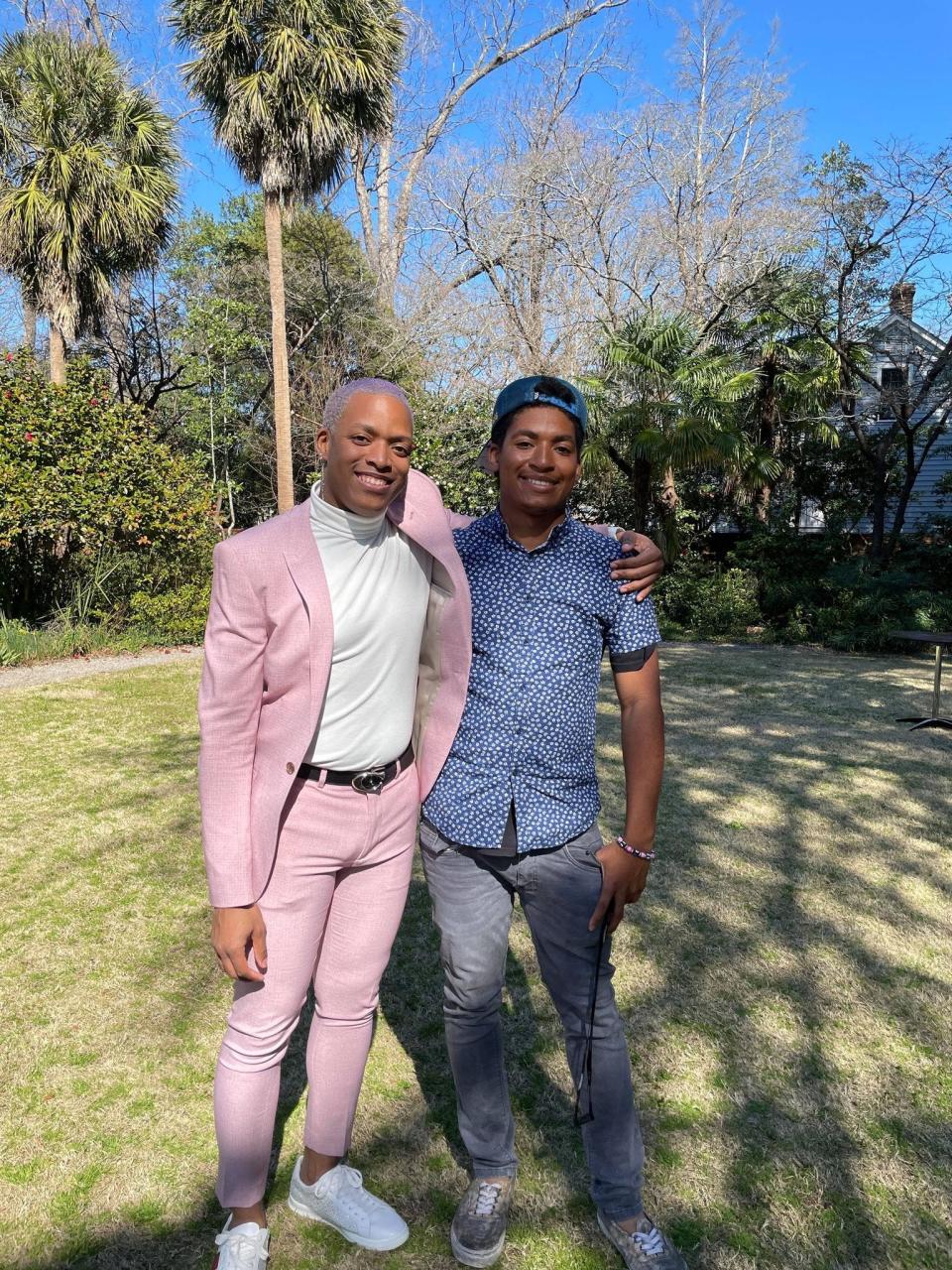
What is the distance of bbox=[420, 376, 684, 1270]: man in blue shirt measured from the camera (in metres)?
1.86

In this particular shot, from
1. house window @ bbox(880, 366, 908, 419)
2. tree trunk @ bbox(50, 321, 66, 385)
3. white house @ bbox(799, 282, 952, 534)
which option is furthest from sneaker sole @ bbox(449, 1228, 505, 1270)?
house window @ bbox(880, 366, 908, 419)

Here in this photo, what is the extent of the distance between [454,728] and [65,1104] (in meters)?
1.75

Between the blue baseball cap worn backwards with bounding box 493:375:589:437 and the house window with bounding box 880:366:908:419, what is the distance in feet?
47.7

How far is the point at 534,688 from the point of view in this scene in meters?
1.86

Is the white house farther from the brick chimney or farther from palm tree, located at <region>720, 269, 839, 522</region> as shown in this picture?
palm tree, located at <region>720, 269, 839, 522</region>

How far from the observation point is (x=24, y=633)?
982 centimetres

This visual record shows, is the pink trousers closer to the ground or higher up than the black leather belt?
closer to the ground

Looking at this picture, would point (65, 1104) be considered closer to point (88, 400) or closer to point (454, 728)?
point (454, 728)

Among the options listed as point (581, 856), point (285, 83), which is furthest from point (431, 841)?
point (285, 83)

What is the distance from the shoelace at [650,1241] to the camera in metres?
1.93

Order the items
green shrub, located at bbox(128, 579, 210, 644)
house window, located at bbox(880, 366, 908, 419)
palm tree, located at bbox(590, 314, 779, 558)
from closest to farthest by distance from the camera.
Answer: green shrub, located at bbox(128, 579, 210, 644), palm tree, located at bbox(590, 314, 779, 558), house window, located at bbox(880, 366, 908, 419)

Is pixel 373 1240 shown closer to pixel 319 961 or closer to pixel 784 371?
pixel 319 961

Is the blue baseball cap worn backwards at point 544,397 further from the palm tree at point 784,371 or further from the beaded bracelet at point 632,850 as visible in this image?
the palm tree at point 784,371

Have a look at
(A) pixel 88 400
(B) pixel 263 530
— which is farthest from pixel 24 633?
(B) pixel 263 530
